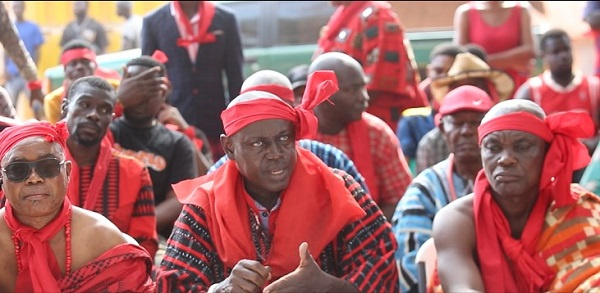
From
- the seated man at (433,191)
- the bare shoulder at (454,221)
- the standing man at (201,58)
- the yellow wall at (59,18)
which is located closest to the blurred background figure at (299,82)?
the standing man at (201,58)

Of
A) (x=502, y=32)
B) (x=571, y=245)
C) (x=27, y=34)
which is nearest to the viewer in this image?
(x=571, y=245)

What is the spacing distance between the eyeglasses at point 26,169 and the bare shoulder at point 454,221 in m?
1.63

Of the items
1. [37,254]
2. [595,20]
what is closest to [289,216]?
[37,254]

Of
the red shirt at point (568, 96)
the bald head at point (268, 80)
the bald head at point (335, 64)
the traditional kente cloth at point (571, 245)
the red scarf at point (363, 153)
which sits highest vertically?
the bald head at point (268, 80)

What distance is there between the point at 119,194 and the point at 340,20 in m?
2.80

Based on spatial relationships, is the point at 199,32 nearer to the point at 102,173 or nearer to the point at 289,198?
the point at 102,173

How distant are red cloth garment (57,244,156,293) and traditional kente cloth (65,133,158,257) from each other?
0.97m

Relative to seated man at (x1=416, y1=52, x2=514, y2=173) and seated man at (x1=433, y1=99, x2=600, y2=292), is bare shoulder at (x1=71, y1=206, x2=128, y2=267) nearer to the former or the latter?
A: seated man at (x1=433, y1=99, x2=600, y2=292)

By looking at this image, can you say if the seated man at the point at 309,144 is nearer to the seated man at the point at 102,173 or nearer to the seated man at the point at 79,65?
the seated man at the point at 102,173

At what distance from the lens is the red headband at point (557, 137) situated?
16.6ft

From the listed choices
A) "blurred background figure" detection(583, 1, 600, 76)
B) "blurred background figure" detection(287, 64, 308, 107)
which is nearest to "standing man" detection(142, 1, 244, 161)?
"blurred background figure" detection(287, 64, 308, 107)

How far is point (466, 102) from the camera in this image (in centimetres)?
622

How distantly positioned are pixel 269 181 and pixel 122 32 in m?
8.62

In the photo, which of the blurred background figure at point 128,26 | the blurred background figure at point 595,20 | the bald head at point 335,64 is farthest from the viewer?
the blurred background figure at point 128,26
